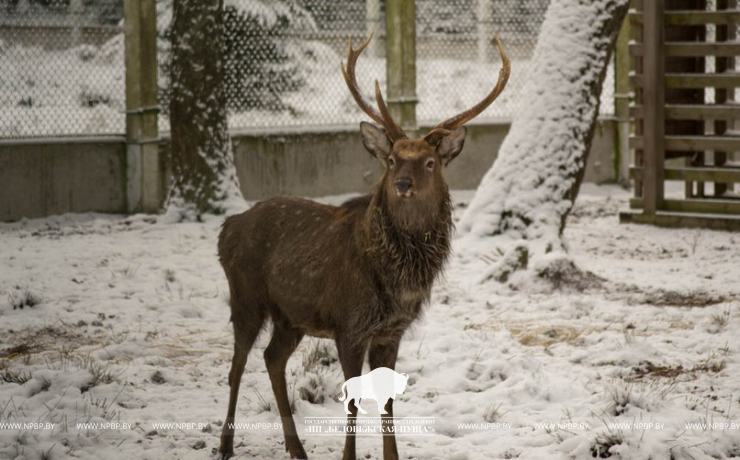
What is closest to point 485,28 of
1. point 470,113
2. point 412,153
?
point 470,113

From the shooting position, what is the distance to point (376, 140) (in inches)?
227

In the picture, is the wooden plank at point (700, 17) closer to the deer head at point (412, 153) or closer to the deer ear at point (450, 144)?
the deer head at point (412, 153)

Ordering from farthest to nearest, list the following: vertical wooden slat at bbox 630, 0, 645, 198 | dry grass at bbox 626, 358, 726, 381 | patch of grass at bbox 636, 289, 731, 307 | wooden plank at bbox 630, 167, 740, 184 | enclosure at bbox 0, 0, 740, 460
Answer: vertical wooden slat at bbox 630, 0, 645, 198, wooden plank at bbox 630, 167, 740, 184, patch of grass at bbox 636, 289, 731, 307, dry grass at bbox 626, 358, 726, 381, enclosure at bbox 0, 0, 740, 460

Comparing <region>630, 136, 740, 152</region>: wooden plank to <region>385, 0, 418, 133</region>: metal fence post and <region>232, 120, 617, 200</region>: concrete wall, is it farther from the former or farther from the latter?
<region>385, 0, 418, 133</region>: metal fence post

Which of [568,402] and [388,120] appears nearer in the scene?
[388,120]

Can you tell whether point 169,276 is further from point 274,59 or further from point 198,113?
point 274,59

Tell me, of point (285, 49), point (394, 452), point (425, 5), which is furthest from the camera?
point (425, 5)

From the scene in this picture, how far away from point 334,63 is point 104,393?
879 cm

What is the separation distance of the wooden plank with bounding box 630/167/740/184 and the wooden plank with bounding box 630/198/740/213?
23cm

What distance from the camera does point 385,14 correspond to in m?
14.4

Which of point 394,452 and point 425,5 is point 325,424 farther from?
point 425,5

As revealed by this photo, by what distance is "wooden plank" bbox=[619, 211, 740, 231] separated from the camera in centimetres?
1140

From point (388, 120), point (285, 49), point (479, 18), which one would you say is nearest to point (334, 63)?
point (285, 49)

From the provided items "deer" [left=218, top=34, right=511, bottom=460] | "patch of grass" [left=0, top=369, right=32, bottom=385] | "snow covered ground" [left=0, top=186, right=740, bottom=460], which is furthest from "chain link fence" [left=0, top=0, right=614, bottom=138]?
"deer" [left=218, top=34, right=511, bottom=460]
